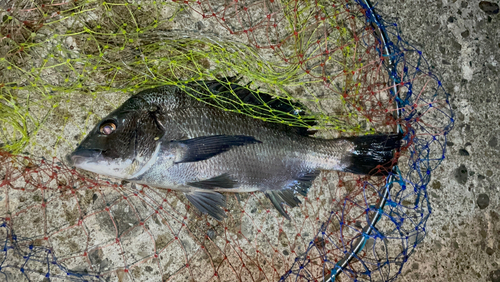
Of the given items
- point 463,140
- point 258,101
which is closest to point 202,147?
point 258,101

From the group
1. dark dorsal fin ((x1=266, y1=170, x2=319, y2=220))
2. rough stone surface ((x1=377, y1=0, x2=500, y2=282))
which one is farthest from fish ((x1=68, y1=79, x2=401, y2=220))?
rough stone surface ((x1=377, y1=0, x2=500, y2=282))

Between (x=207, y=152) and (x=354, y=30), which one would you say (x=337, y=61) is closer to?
(x=354, y=30)

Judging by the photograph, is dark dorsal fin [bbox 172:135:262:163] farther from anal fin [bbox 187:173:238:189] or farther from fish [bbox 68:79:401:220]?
anal fin [bbox 187:173:238:189]

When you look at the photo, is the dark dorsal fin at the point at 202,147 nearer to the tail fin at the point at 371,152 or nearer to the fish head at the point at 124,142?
the fish head at the point at 124,142

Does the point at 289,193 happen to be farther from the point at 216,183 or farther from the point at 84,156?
the point at 84,156

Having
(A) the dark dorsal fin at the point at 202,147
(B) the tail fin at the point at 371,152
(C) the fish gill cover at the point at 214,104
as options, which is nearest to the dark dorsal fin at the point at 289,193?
(C) the fish gill cover at the point at 214,104
